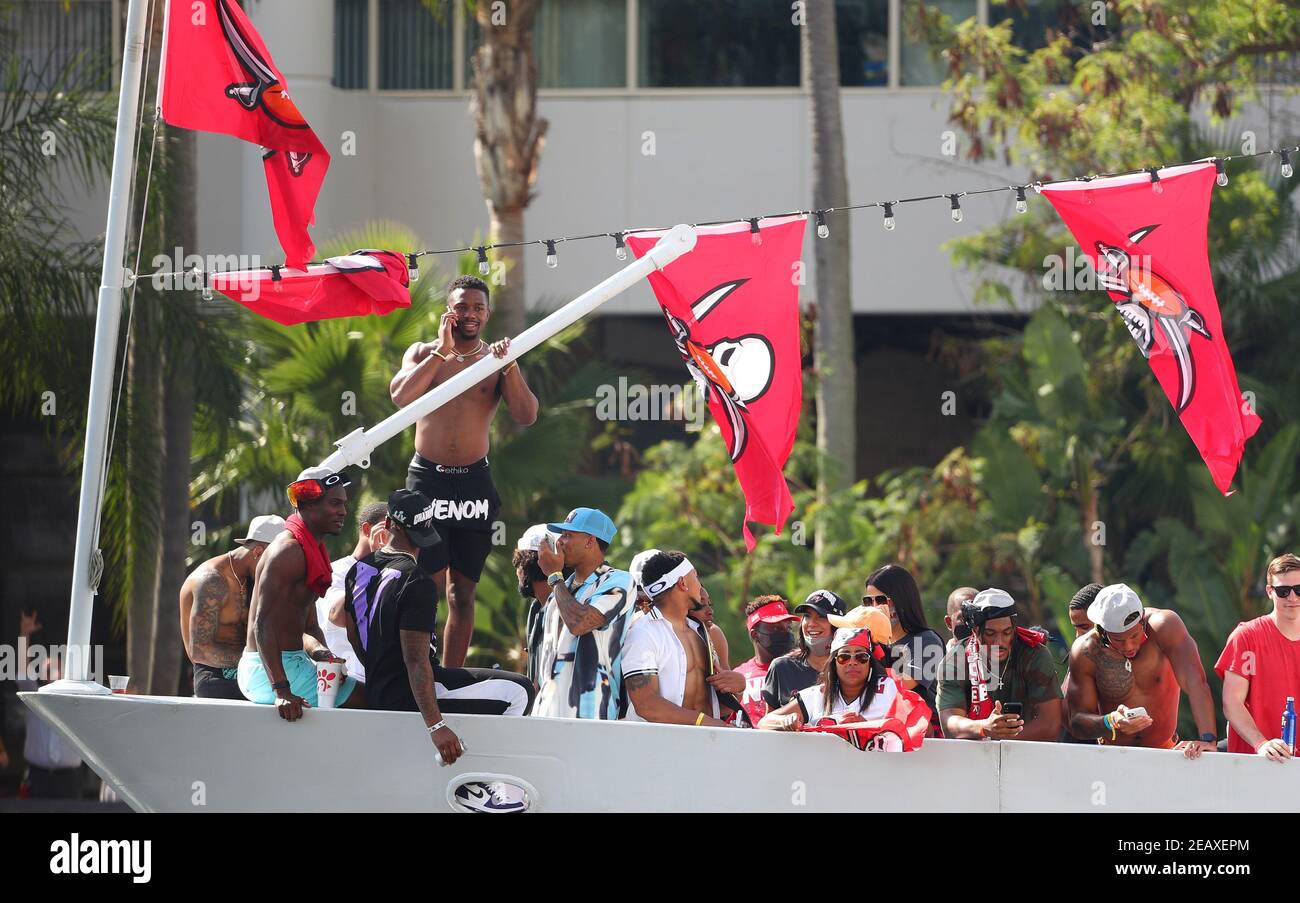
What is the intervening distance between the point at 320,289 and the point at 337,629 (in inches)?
57.9

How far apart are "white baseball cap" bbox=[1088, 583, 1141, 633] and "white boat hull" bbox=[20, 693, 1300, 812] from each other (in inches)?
21.9

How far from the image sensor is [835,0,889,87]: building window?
17125mm

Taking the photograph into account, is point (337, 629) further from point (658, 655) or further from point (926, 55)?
point (926, 55)

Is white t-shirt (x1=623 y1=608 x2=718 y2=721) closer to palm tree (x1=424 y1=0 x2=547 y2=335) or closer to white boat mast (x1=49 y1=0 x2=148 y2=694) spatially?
white boat mast (x1=49 y1=0 x2=148 y2=694)

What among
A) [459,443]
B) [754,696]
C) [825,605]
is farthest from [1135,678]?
[459,443]

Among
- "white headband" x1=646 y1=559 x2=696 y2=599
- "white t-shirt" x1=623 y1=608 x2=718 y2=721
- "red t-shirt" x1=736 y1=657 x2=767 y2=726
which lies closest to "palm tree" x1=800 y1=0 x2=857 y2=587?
"red t-shirt" x1=736 y1=657 x2=767 y2=726

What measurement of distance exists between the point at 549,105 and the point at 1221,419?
10.9 m

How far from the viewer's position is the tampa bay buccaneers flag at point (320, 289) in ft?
25.3

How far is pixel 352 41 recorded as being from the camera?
1762 centimetres

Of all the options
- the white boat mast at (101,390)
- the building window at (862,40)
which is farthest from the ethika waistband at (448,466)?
the building window at (862,40)

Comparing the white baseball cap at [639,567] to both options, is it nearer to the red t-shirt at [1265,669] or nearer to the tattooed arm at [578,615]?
the tattooed arm at [578,615]

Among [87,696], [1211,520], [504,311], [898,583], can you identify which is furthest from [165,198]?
[1211,520]

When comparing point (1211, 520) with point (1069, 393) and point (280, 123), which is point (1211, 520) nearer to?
point (1069, 393)

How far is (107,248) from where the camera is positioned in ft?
24.0
